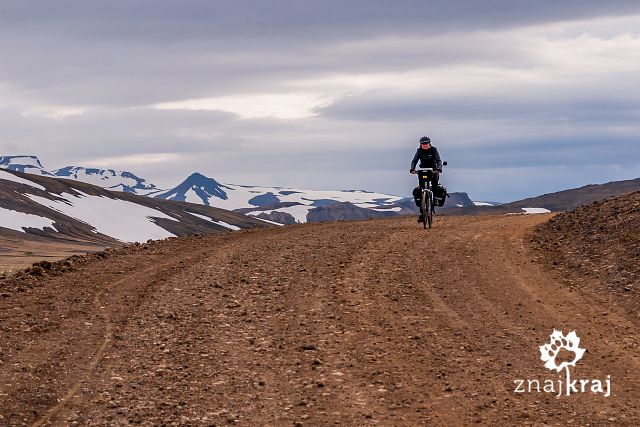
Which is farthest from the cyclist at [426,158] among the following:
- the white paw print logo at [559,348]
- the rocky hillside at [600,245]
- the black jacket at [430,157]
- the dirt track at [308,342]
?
the white paw print logo at [559,348]

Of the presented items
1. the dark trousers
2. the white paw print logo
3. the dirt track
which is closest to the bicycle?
the dark trousers

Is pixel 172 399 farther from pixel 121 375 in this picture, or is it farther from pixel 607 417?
Answer: pixel 607 417

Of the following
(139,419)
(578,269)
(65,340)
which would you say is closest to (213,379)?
(139,419)

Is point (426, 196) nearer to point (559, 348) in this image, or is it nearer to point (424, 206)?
point (424, 206)

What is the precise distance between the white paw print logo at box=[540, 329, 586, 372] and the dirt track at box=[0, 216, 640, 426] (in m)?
0.15

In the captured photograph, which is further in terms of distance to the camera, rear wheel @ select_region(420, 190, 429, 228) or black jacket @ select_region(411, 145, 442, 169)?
black jacket @ select_region(411, 145, 442, 169)

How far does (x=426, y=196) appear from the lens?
3028 cm

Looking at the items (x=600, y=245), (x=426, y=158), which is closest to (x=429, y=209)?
(x=426, y=158)

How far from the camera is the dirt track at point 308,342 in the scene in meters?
10.5

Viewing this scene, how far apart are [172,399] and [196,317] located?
15.1 ft

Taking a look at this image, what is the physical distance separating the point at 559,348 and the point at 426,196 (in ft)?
57.1

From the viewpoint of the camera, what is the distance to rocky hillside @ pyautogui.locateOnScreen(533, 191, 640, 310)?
1834 cm

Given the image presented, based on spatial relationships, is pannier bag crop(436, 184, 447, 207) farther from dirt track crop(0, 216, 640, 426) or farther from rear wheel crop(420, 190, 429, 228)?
dirt track crop(0, 216, 640, 426)

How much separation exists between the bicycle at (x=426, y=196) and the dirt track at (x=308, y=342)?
23.4ft
